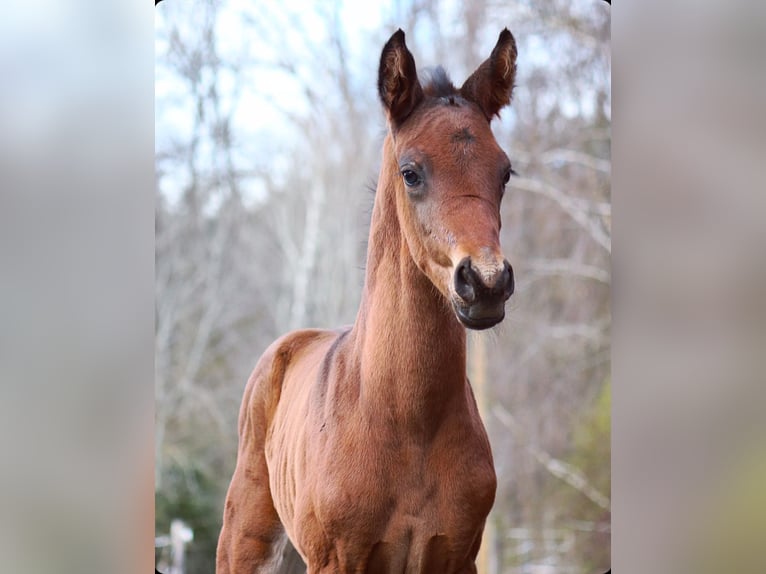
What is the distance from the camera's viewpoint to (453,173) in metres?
1.41

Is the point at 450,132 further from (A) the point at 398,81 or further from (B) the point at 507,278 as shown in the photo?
(B) the point at 507,278

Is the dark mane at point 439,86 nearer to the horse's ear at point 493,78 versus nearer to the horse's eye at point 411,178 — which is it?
the horse's ear at point 493,78

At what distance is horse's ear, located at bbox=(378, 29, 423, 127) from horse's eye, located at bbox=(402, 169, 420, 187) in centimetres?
12

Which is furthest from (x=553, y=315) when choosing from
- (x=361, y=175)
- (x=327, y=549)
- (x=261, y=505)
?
(x=327, y=549)

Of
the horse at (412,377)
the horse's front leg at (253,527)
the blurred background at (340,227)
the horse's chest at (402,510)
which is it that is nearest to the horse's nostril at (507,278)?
the horse at (412,377)

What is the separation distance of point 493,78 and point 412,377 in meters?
0.58

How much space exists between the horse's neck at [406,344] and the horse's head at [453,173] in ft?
0.21

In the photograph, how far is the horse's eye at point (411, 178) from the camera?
4.76ft

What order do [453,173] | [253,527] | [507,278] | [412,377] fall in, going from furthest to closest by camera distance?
[253,527]
[412,377]
[453,173]
[507,278]

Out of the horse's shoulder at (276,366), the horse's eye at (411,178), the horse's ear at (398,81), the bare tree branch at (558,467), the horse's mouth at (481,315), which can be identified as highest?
the horse's ear at (398,81)

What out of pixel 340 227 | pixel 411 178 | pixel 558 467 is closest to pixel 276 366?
pixel 411 178

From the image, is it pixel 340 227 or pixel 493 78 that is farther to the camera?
pixel 340 227

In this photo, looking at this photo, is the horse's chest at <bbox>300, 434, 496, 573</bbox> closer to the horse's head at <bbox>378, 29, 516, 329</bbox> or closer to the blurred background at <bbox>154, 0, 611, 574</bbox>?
the horse's head at <bbox>378, 29, 516, 329</bbox>

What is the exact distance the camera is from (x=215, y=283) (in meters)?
4.13
